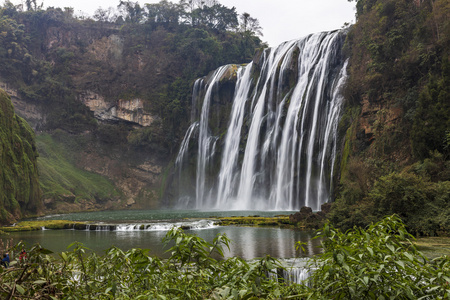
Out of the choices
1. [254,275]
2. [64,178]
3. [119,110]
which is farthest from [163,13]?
[254,275]

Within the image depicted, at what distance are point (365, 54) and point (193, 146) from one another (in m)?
32.3

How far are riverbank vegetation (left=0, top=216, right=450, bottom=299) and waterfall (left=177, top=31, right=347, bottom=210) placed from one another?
79.8ft

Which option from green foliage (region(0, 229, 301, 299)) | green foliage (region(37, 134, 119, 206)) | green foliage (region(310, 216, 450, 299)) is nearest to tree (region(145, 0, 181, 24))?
green foliage (region(37, 134, 119, 206))

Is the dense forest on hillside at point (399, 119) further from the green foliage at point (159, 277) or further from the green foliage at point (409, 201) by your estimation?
the green foliage at point (159, 277)

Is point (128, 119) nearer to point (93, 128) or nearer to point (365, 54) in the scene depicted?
point (93, 128)

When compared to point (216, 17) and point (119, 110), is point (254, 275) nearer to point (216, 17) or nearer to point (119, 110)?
point (119, 110)

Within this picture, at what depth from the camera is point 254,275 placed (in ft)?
8.81

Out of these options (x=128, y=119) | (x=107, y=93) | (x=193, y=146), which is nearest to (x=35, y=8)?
(x=107, y=93)

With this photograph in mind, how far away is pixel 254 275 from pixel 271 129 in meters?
37.5

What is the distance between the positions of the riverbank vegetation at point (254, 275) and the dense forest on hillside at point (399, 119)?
34.8 ft

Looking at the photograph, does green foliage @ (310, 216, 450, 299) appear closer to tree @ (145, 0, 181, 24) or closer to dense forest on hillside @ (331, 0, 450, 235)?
dense forest on hillside @ (331, 0, 450, 235)

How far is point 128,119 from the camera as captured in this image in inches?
2474

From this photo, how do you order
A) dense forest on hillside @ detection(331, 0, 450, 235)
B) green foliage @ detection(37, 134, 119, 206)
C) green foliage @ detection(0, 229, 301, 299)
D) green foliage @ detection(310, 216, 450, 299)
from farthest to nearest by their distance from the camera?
1. green foliage @ detection(37, 134, 119, 206)
2. dense forest on hillside @ detection(331, 0, 450, 235)
3. green foliage @ detection(0, 229, 301, 299)
4. green foliage @ detection(310, 216, 450, 299)

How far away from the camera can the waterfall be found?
32062 millimetres
